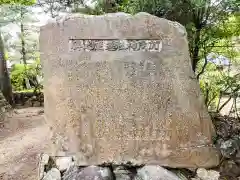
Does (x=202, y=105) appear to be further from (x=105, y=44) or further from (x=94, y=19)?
(x=94, y=19)

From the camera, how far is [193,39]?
4.84 meters

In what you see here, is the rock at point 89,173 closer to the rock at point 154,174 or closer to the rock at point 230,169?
the rock at point 154,174

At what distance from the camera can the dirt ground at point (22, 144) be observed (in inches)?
181

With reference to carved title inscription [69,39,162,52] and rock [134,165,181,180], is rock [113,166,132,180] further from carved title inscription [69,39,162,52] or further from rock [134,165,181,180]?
carved title inscription [69,39,162,52]

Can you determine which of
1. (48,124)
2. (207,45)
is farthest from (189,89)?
(207,45)

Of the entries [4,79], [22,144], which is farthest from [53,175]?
[4,79]

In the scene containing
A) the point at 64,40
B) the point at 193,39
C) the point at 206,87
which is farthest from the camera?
the point at 206,87

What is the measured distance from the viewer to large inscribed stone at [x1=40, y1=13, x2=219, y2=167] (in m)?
3.25

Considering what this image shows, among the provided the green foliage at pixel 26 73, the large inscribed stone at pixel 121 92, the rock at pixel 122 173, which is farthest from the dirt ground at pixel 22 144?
the green foliage at pixel 26 73

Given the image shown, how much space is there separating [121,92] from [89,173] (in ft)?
2.85

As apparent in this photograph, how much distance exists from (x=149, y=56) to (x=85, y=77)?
69 centimetres

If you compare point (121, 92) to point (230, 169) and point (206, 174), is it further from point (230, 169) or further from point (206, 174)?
point (230, 169)

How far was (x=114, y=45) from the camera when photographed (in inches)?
128

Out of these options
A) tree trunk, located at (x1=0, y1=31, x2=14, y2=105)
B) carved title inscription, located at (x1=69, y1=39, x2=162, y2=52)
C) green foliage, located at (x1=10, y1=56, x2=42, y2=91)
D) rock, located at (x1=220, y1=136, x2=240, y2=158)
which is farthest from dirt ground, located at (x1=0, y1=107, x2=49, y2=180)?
green foliage, located at (x1=10, y1=56, x2=42, y2=91)
